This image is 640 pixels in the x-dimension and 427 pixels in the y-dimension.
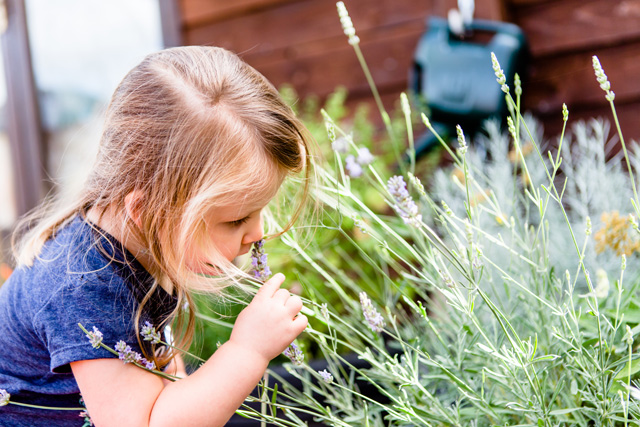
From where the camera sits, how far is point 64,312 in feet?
2.75

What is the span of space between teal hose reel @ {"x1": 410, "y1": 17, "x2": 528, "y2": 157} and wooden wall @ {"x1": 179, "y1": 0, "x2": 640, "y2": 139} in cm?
14

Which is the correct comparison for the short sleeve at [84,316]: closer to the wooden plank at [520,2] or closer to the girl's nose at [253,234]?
the girl's nose at [253,234]

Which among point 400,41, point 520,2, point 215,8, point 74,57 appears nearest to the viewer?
point 520,2

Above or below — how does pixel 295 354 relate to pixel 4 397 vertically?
above

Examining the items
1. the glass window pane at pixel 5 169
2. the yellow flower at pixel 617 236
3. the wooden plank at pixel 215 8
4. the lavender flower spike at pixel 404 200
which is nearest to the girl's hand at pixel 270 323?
the lavender flower spike at pixel 404 200

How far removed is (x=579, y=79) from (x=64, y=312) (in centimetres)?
164

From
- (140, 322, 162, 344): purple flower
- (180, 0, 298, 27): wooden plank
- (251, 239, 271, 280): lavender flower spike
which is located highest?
(180, 0, 298, 27): wooden plank

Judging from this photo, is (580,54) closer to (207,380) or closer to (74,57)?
(207,380)

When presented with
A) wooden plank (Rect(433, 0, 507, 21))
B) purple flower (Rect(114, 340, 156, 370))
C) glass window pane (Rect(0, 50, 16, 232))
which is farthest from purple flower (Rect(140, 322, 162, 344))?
glass window pane (Rect(0, 50, 16, 232))

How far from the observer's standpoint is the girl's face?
2.84ft

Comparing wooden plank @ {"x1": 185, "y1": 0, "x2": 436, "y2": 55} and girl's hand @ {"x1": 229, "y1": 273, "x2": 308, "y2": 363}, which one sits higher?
wooden plank @ {"x1": 185, "y1": 0, "x2": 436, "y2": 55}

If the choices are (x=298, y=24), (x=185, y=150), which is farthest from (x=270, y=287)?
(x=298, y=24)

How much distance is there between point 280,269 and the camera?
185 cm

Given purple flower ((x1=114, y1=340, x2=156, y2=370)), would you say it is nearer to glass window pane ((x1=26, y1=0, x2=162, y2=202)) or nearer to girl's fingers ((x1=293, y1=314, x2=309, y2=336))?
girl's fingers ((x1=293, y1=314, x2=309, y2=336))
